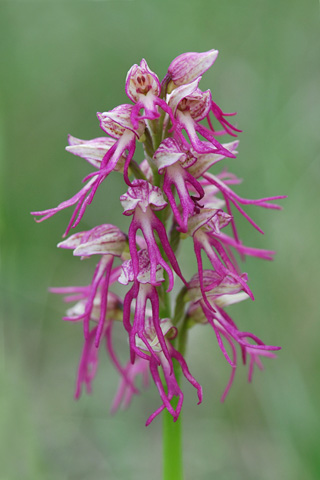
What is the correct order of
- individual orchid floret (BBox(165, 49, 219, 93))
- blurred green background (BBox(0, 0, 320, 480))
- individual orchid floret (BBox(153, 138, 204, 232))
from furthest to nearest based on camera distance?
blurred green background (BBox(0, 0, 320, 480)) → individual orchid floret (BBox(165, 49, 219, 93)) → individual orchid floret (BBox(153, 138, 204, 232))

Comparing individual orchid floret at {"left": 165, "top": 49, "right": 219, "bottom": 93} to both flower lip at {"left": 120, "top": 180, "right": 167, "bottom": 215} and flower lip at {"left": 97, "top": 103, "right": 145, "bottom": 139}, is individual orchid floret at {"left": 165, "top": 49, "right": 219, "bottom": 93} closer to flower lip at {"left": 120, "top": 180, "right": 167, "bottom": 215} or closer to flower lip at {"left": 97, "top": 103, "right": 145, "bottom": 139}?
flower lip at {"left": 97, "top": 103, "right": 145, "bottom": 139}

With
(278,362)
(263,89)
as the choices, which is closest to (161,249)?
(278,362)

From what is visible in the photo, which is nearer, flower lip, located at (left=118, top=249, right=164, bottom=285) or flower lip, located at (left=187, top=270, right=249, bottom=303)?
flower lip, located at (left=118, top=249, right=164, bottom=285)

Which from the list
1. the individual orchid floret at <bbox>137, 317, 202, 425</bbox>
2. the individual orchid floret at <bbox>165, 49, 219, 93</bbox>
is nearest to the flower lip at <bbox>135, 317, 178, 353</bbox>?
the individual orchid floret at <bbox>137, 317, 202, 425</bbox>

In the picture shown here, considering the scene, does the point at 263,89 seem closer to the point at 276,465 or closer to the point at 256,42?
the point at 256,42

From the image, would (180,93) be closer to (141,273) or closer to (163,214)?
(163,214)

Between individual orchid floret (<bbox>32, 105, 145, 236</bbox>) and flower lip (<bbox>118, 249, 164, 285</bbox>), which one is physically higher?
individual orchid floret (<bbox>32, 105, 145, 236</bbox>)

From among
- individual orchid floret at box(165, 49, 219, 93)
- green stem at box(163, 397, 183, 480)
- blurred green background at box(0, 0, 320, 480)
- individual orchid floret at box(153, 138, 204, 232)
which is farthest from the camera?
blurred green background at box(0, 0, 320, 480)

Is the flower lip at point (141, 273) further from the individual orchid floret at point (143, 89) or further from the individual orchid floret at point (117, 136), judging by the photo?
the individual orchid floret at point (143, 89)
